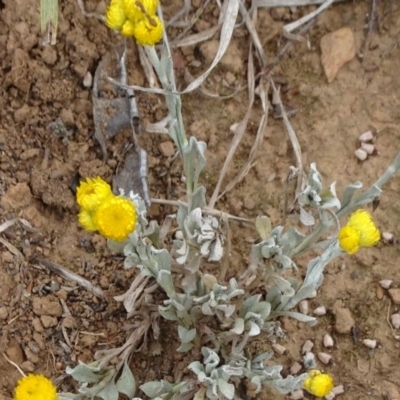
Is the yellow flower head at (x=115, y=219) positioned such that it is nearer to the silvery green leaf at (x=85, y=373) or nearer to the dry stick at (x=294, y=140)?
the silvery green leaf at (x=85, y=373)

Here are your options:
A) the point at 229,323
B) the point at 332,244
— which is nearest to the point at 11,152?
the point at 229,323

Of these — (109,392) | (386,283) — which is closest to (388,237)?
(386,283)

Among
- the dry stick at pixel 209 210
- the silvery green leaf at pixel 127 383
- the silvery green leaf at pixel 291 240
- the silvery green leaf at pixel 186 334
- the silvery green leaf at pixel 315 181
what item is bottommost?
the silvery green leaf at pixel 127 383

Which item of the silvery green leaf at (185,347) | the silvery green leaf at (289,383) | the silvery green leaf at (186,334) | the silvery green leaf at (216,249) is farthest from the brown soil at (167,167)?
the silvery green leaf at (216,249)

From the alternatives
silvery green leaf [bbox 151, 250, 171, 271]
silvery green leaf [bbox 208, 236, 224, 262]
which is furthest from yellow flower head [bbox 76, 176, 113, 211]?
silvery green leaf [bbox 208, 236, 224, 262]

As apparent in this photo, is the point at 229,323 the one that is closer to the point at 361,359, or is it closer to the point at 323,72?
the point at 361,359

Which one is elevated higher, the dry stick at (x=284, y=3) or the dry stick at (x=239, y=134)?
the dry stick at (x=284, y=3)
